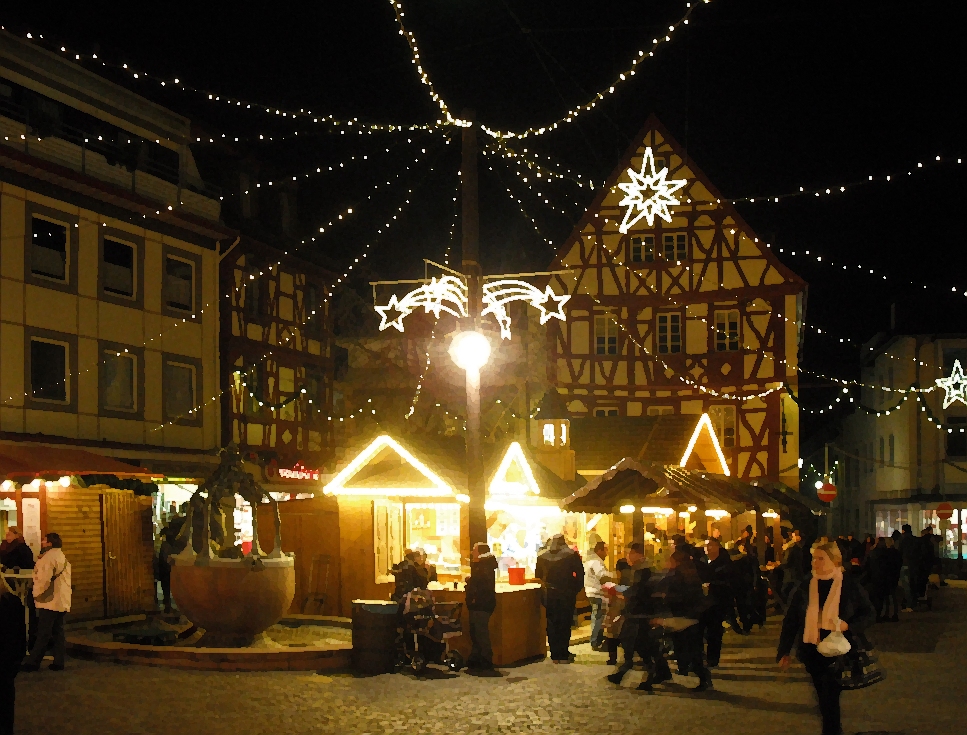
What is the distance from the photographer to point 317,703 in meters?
12.9

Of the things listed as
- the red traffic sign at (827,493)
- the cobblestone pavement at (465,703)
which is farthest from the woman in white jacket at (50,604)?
the red traffic sign at (827,493)

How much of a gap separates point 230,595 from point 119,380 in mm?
15429

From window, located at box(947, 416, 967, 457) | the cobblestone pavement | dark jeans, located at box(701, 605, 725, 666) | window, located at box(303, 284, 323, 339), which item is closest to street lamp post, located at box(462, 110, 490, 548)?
the cobblestone pavement

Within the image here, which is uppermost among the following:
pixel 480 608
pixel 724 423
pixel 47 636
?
pixel 724 423

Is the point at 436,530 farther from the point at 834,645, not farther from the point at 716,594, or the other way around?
the point at 834,645

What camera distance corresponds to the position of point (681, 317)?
138 ft

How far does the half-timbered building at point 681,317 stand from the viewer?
41156 millimetres

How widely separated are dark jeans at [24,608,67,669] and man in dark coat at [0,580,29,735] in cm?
576

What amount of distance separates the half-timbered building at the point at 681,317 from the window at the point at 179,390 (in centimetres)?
1287

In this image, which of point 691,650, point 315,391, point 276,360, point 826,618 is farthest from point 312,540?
point 315,391

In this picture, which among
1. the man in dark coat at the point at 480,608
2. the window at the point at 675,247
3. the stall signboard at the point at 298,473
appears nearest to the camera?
the man in dark coat at the point at 480,608

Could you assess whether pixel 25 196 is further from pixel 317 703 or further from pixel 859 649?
pixel 859 649

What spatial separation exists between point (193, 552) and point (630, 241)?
27.0m

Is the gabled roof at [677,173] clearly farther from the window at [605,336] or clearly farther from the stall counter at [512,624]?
the stall counter at [512,624]
